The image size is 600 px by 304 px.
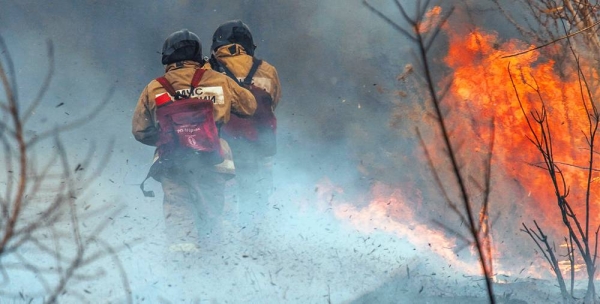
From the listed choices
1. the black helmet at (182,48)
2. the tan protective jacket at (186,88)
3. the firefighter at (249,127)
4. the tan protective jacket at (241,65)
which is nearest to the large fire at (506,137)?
the firefighter at (249,127)

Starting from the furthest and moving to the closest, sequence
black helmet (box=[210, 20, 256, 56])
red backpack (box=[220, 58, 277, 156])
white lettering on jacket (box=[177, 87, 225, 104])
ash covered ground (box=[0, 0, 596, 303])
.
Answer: black helmet (box=[210, 20, 256, 56]) → red backpack (box=[220, 58, 277, 156]) → white lettering on jacket (box=[177, 87, 225, 104]) → ash covered ground (box=[0, 0, 596, 303])

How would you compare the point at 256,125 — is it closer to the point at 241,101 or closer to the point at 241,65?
the point at 241,101

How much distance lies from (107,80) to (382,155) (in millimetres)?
4077

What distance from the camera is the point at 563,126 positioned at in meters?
8.95

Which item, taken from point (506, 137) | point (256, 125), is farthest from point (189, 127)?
point (506, 137)

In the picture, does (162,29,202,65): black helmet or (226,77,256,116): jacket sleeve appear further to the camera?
(226,77,256,116): jacket sleeve

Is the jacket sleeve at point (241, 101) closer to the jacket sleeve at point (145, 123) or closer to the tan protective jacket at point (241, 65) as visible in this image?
the tan protective jacket at point (241, 65)

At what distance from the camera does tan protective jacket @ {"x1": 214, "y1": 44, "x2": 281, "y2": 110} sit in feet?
19.4

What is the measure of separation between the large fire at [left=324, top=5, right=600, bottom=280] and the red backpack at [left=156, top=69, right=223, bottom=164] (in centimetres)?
362

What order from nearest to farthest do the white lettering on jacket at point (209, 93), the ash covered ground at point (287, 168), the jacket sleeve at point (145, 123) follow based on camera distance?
the ash covered ground at point (287, 168) < the white lettering on jacket at point (209, 93) < the jacket sleeve at point (145, 123)

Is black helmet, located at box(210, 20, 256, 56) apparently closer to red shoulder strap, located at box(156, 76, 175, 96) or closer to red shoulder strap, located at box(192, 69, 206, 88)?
red shoulder strap, located at box(192, 69, 206, 88)

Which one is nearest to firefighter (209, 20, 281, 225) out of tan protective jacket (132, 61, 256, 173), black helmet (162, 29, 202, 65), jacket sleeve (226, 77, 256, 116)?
jacket sleeve (226, 77, 256, 116)

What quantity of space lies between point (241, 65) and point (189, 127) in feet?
3.41

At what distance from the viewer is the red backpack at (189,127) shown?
516 cm
